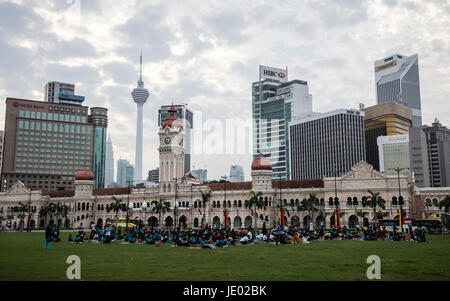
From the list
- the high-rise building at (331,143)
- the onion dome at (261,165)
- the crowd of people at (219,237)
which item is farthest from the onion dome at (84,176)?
the high-rise building at (331,143)

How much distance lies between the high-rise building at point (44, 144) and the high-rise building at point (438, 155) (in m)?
149

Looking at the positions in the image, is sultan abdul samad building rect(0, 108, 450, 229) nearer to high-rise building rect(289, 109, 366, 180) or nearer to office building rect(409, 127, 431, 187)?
Result: office building rect(409, 127, 431, 187)

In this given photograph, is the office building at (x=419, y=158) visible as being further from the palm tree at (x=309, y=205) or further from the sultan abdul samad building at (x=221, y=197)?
the palm tree at (x=309, y=205)

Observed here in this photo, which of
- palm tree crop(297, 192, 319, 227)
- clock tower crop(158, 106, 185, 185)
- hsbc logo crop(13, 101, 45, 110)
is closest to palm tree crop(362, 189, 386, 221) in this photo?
palm tree crop(297, 192, 319, 227)

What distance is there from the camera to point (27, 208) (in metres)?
113

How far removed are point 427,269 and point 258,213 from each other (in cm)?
7141

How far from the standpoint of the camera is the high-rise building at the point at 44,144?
576 feet

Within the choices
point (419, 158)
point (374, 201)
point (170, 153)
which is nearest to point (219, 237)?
point (374, 201)

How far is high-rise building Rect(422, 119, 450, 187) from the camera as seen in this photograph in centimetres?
18700

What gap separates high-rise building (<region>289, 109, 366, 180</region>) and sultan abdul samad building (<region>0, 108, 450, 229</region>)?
274ft

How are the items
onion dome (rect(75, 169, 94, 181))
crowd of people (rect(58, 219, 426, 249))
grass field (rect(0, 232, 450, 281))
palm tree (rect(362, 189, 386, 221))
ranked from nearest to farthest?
grass field (rect(0, 232, 450, 281)) < crowd of people (rect(58, 219, 426, 249)) < palm tree (rect(362, 189, 386, 221)) < onion dome (rect(75, 169, 94, 181))
